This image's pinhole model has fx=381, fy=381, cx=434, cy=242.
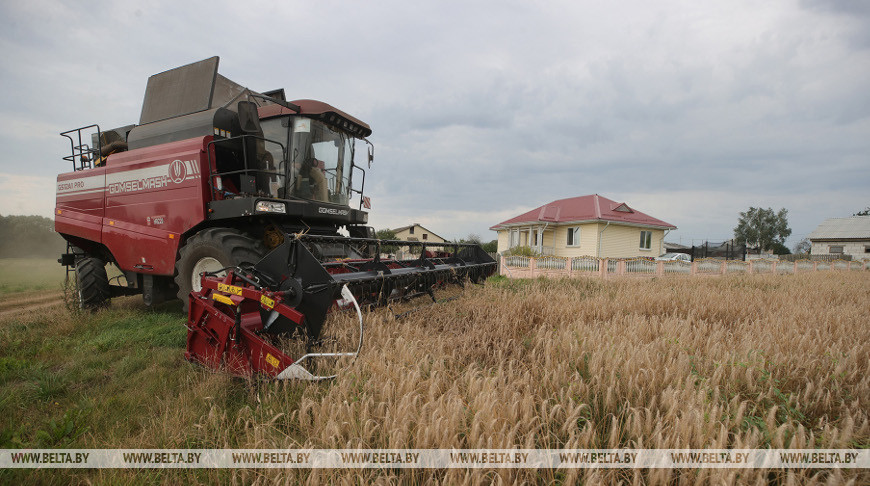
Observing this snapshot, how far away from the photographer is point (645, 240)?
79.3 feet

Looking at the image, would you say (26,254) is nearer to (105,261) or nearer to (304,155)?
(105,261)

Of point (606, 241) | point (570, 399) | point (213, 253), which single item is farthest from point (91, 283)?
point (606, 241)

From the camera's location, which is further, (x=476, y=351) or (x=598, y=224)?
(x=598, y=224)

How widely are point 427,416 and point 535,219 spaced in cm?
2407

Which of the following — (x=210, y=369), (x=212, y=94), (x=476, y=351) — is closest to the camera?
(x=476, y=351)

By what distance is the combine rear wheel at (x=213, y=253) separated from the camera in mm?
4520

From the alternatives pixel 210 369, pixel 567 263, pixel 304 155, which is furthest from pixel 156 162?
pixel 567 263

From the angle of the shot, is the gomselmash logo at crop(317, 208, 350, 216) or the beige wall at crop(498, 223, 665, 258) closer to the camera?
the gomselmash logo at crop(317, 208, 350, 216)

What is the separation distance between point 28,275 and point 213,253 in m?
21.3

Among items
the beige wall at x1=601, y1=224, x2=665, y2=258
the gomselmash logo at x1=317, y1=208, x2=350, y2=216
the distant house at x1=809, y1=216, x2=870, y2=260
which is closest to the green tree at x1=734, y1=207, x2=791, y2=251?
the distant house at x1=809, y1=216, x2=870, y2=260

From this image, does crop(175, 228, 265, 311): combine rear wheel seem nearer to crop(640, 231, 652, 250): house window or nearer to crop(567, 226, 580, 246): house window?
crop(567, 226, 580, 246): house window

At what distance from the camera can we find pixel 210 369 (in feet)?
10.9

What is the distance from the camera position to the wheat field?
1704mm

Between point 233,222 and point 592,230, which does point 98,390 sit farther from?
point 592,230
